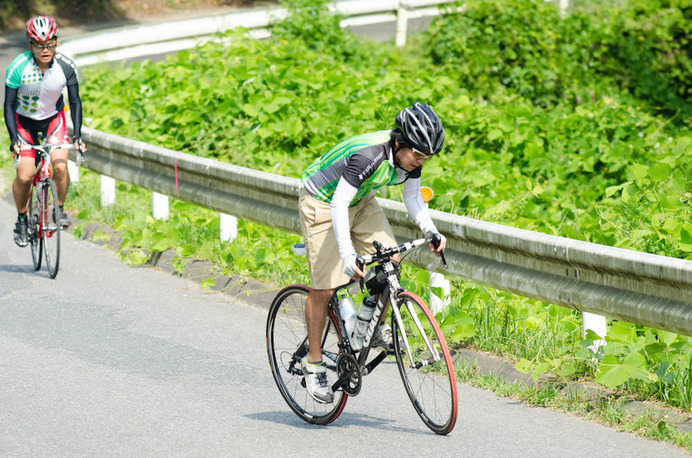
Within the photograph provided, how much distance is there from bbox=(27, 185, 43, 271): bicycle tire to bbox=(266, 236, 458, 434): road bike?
3.72m

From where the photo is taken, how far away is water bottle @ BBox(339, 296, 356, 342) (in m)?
5.50

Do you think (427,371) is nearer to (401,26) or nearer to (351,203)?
(351,203)

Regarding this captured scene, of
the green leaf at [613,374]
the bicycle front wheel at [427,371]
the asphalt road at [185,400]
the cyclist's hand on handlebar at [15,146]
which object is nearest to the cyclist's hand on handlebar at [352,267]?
the bicycle front wheel at [427,371]

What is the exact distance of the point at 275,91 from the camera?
12.3 m

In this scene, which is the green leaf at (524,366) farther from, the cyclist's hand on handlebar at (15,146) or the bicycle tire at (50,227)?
the cyclist's hand on handlebar at (15,146)

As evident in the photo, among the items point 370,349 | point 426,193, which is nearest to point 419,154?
point 426,193

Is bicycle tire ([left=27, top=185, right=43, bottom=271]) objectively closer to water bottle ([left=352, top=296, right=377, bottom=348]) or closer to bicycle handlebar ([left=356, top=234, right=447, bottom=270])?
water bottle ([left=352, top=296, right=377, bottom=348])

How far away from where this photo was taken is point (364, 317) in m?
5.42

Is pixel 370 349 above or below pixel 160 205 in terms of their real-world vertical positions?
above

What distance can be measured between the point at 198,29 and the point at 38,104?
1064cm

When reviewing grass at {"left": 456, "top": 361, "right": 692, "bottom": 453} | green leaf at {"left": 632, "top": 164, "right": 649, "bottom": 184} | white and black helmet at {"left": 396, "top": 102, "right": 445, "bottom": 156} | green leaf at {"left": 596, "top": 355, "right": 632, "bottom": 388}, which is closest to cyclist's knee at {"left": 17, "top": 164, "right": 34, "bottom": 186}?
grass at {"left": 456, "top": 361, "right": 692, "bottom": 453}

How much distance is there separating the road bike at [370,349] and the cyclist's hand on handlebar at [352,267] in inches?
1.3

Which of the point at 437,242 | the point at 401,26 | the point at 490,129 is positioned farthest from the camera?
the point at 401,26

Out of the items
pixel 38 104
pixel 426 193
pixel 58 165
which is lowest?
pixel 58 165
